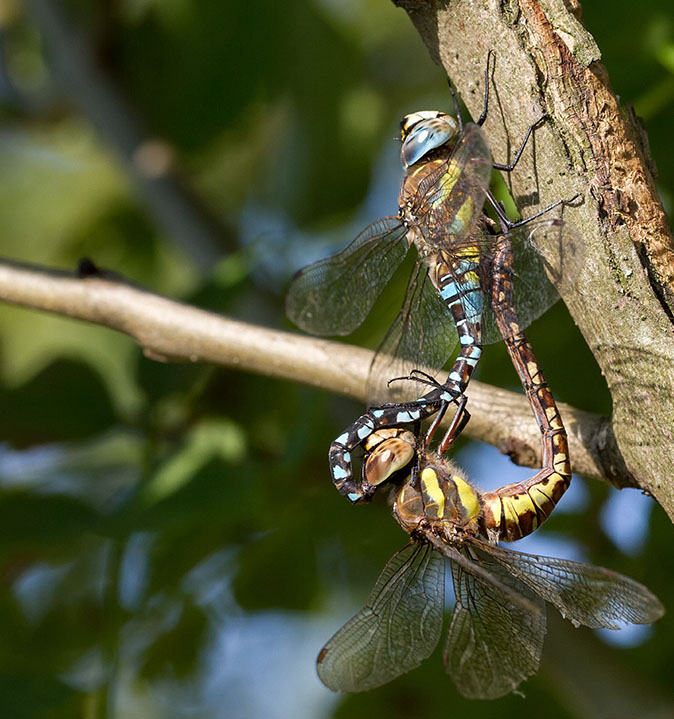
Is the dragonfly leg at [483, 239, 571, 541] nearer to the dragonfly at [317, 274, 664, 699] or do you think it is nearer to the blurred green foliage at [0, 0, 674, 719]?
the dragonfly at [317, 274, 664, 699]

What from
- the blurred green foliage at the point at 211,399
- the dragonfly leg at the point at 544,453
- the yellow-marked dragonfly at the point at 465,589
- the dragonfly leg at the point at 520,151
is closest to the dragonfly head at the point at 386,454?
the yellow-marked dragonfly at the point at 465,589

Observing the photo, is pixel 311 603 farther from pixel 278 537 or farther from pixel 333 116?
pixel 333 116

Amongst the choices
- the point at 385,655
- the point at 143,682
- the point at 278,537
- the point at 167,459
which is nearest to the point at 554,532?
the point at 278,537

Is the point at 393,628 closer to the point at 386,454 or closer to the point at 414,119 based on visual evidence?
the point at 386,454

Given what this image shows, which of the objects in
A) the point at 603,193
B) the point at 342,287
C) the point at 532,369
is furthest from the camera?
the point at 342,287

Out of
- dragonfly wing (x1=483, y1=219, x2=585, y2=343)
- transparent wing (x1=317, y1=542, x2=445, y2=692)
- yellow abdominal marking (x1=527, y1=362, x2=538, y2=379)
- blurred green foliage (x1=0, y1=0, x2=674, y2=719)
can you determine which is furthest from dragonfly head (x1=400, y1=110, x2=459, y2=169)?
transparent wing (x1=317, y1=542, x2=445, y2=692)

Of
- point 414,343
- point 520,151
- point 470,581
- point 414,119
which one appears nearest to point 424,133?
point 414,119
